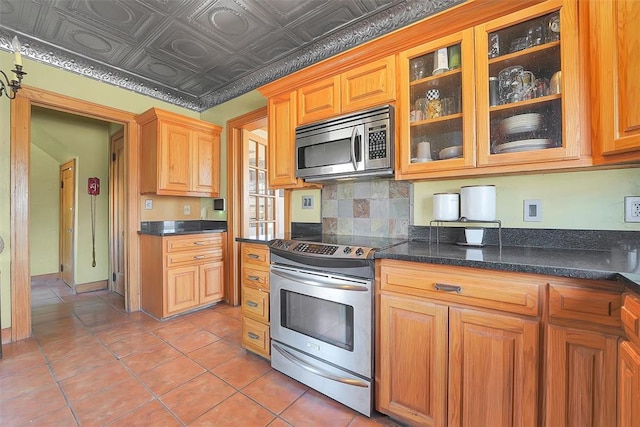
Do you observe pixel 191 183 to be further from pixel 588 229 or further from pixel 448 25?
pixel 588 229

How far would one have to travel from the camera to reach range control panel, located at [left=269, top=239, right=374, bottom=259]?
1.47 metres

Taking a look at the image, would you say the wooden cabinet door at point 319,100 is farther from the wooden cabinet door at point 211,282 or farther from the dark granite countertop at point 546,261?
the wooden cabinet door at point 211,282

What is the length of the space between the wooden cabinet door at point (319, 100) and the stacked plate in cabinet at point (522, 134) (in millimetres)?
1060

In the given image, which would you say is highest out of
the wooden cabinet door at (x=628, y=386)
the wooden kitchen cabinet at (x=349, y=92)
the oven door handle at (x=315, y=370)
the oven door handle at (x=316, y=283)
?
the wooden kitchen cabinet at (x=349, y=92)

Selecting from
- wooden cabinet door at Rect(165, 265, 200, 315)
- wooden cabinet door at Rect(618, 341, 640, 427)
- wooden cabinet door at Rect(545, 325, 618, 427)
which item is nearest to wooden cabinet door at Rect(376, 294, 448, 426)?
wooden cabinet door at Rect(545, 325, 618, 427)

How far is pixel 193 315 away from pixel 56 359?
44.7 inches

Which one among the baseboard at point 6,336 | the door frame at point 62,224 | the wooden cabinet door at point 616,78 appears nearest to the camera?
the wooden cabinet door at point 616,78

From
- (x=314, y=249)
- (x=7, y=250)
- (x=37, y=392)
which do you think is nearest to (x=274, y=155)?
(x=314, y=249)

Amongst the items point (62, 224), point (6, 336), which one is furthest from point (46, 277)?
point (6, 336)

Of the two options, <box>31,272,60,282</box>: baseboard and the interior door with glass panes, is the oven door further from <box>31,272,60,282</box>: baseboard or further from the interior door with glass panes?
<box>31,272,60,282</box>: baseboard

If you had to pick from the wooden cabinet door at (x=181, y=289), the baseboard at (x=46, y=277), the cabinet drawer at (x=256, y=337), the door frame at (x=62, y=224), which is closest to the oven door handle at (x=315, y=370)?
the cabinet drawer at (x=256, y=337)

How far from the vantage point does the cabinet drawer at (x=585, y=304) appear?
0.93 meters

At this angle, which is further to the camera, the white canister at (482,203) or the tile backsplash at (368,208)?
the tile backsplash at (368,208)

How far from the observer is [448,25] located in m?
1.53
